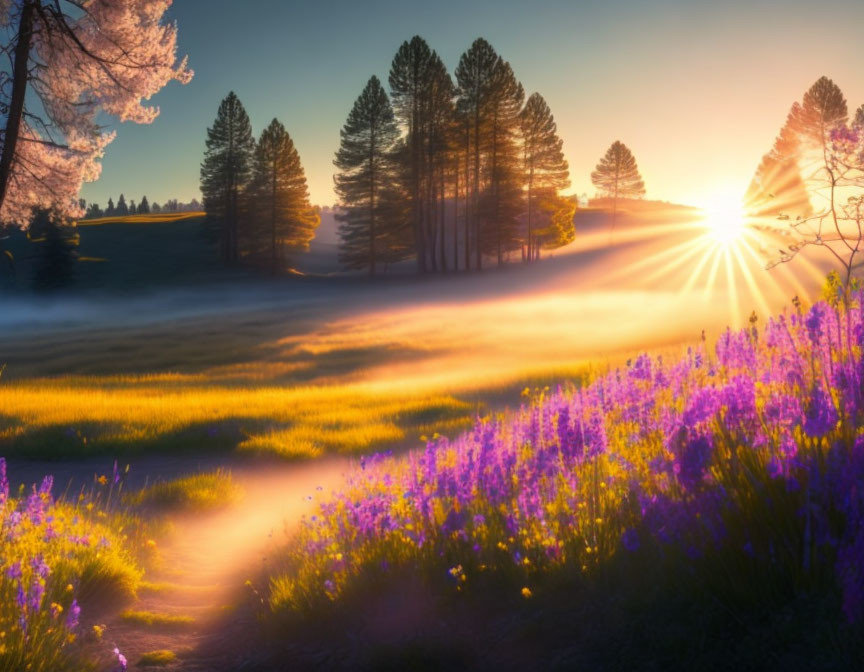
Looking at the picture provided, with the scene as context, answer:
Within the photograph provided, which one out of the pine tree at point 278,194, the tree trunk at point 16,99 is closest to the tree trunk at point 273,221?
the pine tree at point 278,194

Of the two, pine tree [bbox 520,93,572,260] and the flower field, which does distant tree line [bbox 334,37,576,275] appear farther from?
the flower field

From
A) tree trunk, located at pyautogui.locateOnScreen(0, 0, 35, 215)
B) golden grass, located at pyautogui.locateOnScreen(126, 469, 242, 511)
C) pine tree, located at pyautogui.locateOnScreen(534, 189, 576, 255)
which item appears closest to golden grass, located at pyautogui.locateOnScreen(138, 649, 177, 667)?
golden grass, located at pyautogui.locateOnScreen(126, 469, 242, 511)

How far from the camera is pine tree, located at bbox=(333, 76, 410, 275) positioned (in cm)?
5047

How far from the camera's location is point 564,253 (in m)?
60.7

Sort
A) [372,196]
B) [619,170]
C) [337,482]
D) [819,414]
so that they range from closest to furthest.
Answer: [819,414] → [337,482] → [372,196] → [619,170]

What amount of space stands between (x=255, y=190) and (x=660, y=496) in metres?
58.3

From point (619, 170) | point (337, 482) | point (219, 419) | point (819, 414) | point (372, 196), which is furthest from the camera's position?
point (619, 170)

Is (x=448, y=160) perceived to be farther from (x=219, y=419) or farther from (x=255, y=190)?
(x=219, y=419)

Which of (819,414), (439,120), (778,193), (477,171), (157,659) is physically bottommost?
(157,659)

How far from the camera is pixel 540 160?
52.2m

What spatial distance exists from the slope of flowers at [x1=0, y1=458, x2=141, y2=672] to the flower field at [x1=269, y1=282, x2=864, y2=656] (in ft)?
4.05

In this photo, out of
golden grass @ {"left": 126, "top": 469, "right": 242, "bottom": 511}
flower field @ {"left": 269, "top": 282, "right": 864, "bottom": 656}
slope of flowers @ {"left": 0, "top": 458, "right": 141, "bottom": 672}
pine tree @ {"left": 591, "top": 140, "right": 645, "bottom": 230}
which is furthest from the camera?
pine tree @ {"left": 591, "top": 140, "right": 645, "bottom": 230}

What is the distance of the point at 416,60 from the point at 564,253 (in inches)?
872

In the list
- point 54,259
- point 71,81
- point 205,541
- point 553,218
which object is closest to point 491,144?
point 553,218
